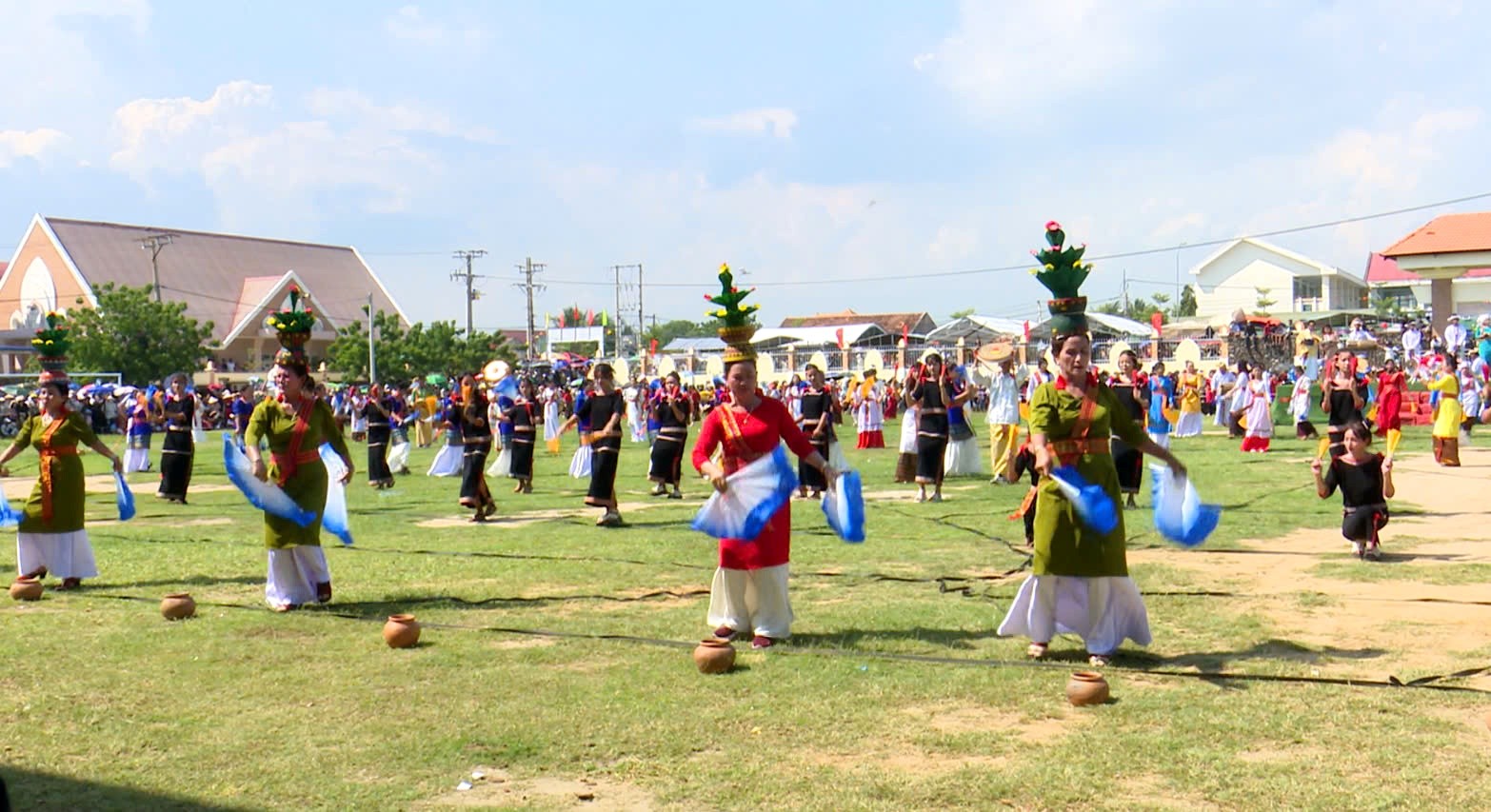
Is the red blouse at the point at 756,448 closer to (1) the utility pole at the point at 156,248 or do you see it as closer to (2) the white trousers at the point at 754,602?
(2) the white trousers at the point at 754,602

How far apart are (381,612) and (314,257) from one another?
79.3 m

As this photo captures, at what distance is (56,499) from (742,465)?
5.90 meters

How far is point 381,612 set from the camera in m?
9.32

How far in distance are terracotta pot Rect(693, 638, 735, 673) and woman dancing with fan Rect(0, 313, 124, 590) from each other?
582 centimetres

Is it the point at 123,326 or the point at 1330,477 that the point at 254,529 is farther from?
the point at 123,326

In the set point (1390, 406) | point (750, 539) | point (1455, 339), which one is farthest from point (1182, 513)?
point (1455, 339)

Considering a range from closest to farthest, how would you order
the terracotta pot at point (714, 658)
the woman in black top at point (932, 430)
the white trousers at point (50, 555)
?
the terracotta pot at point (714, 658) → the white trousers at point (50, 555) → the woman in black top at point (932, 430)

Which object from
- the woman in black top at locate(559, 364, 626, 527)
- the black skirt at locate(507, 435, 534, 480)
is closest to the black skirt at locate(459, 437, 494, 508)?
the woman in black top at locate(559, 364, 626, 527)

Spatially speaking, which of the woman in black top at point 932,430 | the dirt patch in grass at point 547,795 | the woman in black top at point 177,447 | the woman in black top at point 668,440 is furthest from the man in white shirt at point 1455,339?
the dirt patch in grass at point 547,795

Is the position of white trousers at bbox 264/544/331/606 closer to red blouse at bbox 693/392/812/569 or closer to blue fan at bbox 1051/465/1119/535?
red blouse at bbox 693/392/812/569

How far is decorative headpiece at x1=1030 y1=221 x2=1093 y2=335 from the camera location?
7.85 metres

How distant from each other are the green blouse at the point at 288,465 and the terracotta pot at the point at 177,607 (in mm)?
659

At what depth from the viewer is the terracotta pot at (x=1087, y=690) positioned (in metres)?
6.25

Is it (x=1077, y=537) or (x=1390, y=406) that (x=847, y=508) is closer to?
(x=1077, y=537)
